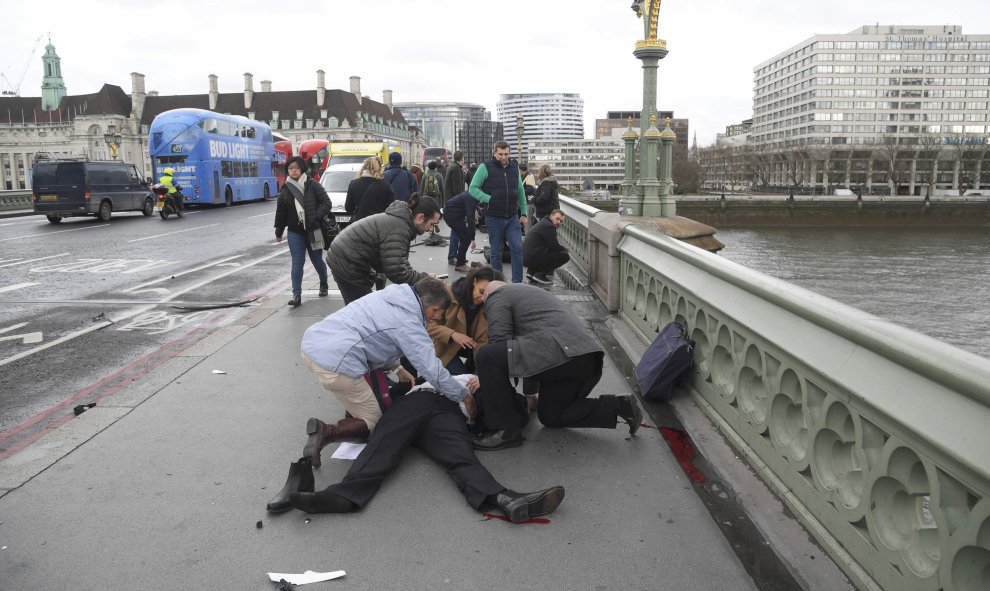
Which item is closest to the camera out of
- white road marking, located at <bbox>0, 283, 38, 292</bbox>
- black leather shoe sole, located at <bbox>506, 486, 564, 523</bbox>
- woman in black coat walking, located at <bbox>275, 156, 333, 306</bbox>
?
black leather shoe sole, located at <bbox>506, 486, 564, 523</bbox>

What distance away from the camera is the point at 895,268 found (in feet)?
144

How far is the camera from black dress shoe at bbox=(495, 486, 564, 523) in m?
3.58

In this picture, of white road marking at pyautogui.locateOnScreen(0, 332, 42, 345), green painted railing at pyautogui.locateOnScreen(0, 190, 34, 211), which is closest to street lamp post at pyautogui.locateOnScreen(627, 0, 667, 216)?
white road marking at pyautogui.locateOnScreen(0, 332, 42, 345)

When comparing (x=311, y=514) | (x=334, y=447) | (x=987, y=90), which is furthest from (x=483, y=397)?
(x=987, y=90)

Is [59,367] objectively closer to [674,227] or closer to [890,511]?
[890,511]

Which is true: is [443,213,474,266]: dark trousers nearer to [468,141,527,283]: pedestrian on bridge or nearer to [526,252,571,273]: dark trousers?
[468,141,527,283]: pedestrian on bridge

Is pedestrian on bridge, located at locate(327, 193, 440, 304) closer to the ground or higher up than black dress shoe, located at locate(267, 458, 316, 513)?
higher up

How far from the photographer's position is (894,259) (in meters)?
48.5

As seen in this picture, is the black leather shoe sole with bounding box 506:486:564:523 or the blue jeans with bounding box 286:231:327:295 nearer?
the black leather shoe sole with bounding box 506:486:564:523

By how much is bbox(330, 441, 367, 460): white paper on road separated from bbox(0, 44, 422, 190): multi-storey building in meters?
120

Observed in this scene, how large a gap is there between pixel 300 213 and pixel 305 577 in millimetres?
6921

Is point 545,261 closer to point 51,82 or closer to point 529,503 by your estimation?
point 529,503

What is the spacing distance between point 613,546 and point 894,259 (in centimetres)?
5209

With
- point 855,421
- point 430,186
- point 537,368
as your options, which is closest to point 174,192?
point 430,186
